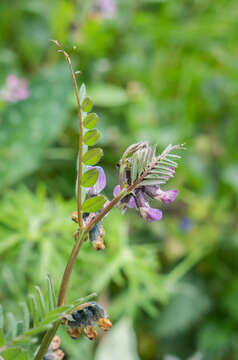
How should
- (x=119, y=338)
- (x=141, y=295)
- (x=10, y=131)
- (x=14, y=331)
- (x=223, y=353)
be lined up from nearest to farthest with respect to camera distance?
(x=14, y=331) → (x=119, y=338) → (x=141, y=295) → (x=10, y=131) → (x=223, y=353)

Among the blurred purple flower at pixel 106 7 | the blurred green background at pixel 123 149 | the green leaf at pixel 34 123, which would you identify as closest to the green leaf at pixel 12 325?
the blurred green background at pixel 123 149

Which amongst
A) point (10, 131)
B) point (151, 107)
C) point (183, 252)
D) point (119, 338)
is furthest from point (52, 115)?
point (119, 338)

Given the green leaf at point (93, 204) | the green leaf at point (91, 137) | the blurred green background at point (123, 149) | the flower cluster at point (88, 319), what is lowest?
the blurred green background at point (123, 149)

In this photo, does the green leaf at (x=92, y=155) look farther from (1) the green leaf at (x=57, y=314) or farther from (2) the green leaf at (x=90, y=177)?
(1) the green leaf at (x=57, y=314)

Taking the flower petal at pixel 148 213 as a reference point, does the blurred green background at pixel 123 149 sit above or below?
below

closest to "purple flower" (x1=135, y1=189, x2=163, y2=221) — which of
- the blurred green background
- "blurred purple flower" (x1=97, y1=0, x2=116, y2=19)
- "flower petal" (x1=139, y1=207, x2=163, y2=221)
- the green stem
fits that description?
"flower petal" (x1=139, y1=207, x2=163, y2=221)

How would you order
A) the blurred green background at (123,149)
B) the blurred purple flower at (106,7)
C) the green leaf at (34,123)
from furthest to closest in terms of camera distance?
the blurred purple flower at (106,7)
the green leaf at (34,123)
the blurred green background at (123,149)

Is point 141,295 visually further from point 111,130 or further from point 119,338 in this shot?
point 111,130
